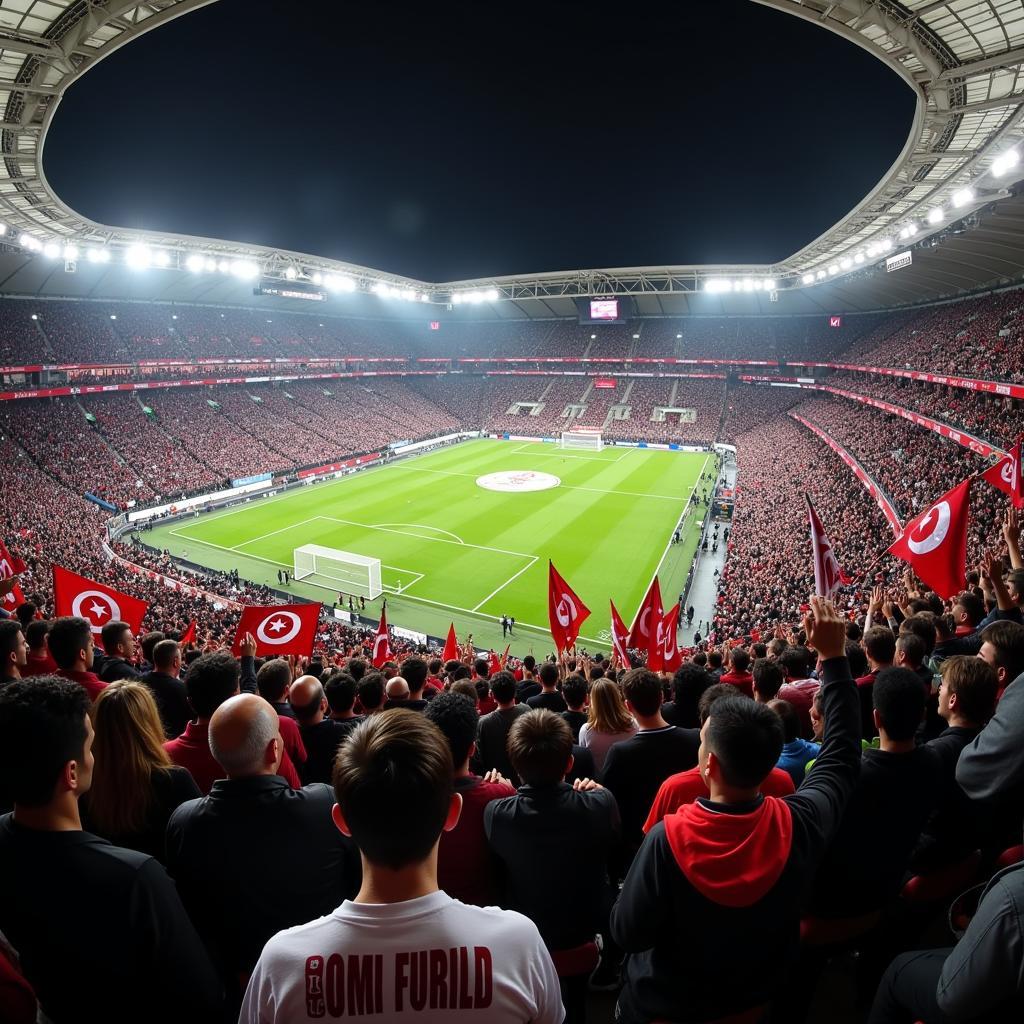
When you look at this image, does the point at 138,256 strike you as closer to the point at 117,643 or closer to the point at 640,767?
the point at 117,643

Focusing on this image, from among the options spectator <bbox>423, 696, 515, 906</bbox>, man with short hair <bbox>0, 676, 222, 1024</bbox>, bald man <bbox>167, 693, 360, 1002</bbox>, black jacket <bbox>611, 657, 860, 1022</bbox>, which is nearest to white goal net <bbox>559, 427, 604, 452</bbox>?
spectator <bbox>423, 696, 515, 906</bbox>

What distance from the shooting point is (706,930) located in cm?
242

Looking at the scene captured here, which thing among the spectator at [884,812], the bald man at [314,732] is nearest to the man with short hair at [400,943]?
the spectator at [884,812]

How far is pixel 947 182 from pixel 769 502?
16539mm

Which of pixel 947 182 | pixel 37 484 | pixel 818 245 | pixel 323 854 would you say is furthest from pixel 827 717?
pixel 818 245

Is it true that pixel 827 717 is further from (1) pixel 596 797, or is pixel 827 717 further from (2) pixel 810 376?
(2) pixel 810 376

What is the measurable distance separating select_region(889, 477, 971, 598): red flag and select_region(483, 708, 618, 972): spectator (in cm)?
836

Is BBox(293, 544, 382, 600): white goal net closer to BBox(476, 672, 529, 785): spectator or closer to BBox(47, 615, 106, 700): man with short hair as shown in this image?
BBox(47, 615, 106, 700): man with short hair

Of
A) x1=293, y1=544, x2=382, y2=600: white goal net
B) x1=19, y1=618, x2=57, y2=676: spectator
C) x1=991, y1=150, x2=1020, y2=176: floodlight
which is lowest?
x1=293, y1=544, x2=382, y2=600: white goal net

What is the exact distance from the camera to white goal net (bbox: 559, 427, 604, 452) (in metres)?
64.9

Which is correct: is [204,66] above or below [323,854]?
above

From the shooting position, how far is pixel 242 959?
2830 mm

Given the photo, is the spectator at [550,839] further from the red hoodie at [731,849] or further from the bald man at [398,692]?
the bald man at [398,692]

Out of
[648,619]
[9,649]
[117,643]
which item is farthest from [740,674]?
[9,649]
